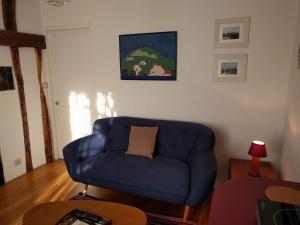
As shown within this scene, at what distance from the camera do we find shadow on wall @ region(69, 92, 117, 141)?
3.27 meters

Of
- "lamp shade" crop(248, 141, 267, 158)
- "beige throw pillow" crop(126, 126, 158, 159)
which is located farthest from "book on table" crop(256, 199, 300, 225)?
"beige throw pillow" crop(126, 126, 158, 159)

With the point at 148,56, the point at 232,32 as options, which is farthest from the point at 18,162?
→ the point at 232,32

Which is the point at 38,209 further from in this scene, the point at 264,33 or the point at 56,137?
the point at 264,33

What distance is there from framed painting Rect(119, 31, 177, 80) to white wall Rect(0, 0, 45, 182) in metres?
1.38

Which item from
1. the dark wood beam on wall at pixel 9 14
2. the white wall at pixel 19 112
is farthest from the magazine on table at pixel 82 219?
the dark wood beam on wall at pixel 9 14

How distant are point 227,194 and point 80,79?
2.84 metres

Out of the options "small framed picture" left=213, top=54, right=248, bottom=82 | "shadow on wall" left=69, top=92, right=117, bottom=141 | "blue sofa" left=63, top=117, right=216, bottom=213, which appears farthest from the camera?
"shadow on wall" left=69, top=92, right=117, bottom=141

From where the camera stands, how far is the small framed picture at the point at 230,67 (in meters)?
2.50

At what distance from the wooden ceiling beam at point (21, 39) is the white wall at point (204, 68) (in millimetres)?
452

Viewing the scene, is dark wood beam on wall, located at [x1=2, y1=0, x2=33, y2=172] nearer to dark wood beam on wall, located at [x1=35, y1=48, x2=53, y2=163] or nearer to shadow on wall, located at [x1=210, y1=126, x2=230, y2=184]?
dark wood beam on wall, located at [x1=35, y1=48, x2=53, y2=163]

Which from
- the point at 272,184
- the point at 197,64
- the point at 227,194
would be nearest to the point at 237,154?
the point at 197,64

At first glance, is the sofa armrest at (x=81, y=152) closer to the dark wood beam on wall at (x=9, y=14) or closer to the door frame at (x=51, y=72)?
the door frame at (x=51, y=72)

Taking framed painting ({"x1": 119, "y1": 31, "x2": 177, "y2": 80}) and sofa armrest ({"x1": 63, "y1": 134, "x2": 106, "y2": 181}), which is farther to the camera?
framed painting ({"x1": 119, "y1": 31, "x2": 177, "y2": 80})

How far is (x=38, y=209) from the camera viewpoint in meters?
1.74
